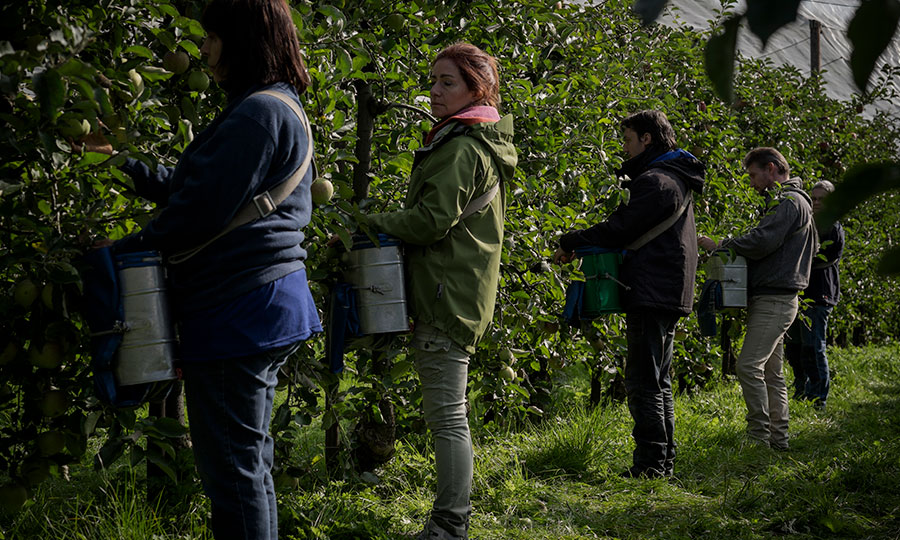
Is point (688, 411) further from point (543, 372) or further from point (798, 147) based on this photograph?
point (798, 147)

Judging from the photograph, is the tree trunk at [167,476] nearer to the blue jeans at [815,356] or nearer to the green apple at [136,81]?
the green apple at [136,81]

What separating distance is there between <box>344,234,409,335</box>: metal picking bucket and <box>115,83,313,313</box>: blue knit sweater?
508 millimetres

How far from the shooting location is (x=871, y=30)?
619 mm

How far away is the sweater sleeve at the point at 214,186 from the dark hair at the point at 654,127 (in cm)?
244

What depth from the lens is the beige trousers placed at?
15.2 feet

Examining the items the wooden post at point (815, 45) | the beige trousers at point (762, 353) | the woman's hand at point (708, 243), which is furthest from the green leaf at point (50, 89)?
the wooden post at point (815, 45)

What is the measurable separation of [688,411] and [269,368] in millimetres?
4078

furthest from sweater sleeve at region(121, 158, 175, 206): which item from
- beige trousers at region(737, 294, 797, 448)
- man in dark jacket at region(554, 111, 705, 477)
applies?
beige trousers at region(737, 294, 797, 448)

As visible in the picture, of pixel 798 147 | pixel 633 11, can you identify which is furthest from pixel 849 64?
pixel 798 147

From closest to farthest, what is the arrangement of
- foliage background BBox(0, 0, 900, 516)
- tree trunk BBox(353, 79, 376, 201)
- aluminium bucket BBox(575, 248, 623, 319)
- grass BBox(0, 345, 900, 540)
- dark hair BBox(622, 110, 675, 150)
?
foliage background BBox(0, 0, 900, 516), grass BBox(0, 345, 900, 540), tree trunk BBox(353, 79, 376, 201), aluminium bucket BBox(575, 248, 623, 319), dark hair BBox(622, 110, 675, 150)

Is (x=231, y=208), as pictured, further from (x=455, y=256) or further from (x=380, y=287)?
(x=455, y=256)

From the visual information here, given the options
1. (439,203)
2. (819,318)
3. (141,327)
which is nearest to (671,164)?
(439,203)

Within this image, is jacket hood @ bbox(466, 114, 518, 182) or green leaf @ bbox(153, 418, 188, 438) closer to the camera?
green leaf @ bbox(153, 418, 188, 438)

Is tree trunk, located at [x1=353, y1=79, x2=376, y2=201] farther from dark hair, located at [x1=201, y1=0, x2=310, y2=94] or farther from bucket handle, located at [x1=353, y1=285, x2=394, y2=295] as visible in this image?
dark hair, located at [x1=201, y1=0, x2=310, y2=94]
